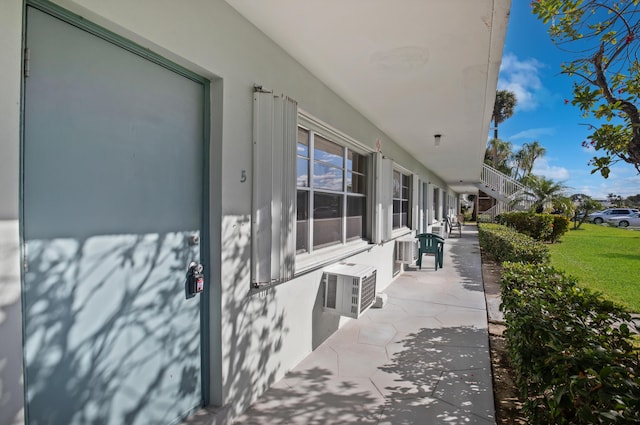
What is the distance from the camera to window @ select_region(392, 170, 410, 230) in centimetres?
792

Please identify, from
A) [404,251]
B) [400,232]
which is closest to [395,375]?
[404,251]

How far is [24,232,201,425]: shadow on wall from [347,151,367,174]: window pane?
3.18 m

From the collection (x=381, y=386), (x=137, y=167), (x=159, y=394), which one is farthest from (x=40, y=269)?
(x=381, y=386)

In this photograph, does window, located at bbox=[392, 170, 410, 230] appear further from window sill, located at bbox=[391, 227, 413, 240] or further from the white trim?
the white trim

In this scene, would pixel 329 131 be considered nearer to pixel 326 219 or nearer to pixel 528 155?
pixel 326 219

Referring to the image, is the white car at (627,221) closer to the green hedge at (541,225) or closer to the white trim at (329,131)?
the green hedge at (541,225)

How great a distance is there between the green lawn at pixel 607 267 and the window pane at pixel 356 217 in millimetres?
4006

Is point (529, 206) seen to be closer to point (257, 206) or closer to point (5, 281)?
point (257, 206)

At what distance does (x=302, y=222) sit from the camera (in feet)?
12.1

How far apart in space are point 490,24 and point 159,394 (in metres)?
3.58

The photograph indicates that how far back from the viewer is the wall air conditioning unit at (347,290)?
364 centimetres

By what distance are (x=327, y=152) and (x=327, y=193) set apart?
1.75 feet

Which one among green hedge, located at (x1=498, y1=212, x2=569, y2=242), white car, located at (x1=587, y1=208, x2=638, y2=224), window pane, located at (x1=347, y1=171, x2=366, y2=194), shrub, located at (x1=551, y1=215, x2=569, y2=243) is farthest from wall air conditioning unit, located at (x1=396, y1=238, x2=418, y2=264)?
white car, located at (x1=587, y1=208, x2=638, y2=224)

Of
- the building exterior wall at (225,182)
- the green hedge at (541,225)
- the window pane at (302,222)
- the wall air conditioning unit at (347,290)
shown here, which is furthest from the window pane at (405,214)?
the green hedge at (541,225)
